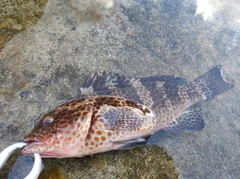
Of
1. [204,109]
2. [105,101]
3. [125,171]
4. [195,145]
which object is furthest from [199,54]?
[125,171]

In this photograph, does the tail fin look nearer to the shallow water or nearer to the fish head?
the shallow water

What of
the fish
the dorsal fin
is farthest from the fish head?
the dorsal fin

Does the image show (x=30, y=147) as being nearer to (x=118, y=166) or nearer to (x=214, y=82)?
(x=118, y=166)

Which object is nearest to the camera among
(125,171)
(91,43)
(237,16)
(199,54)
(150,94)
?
(125,171)

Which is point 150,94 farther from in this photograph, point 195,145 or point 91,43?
point 91,43

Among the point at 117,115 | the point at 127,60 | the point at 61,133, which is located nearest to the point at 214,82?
the point at 127,60

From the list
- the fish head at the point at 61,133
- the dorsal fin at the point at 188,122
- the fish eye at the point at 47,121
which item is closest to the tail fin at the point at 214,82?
the dorsal fin at the point at 188,122

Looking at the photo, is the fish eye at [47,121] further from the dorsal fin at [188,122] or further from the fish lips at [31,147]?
the dorsal fin at [188,122]
